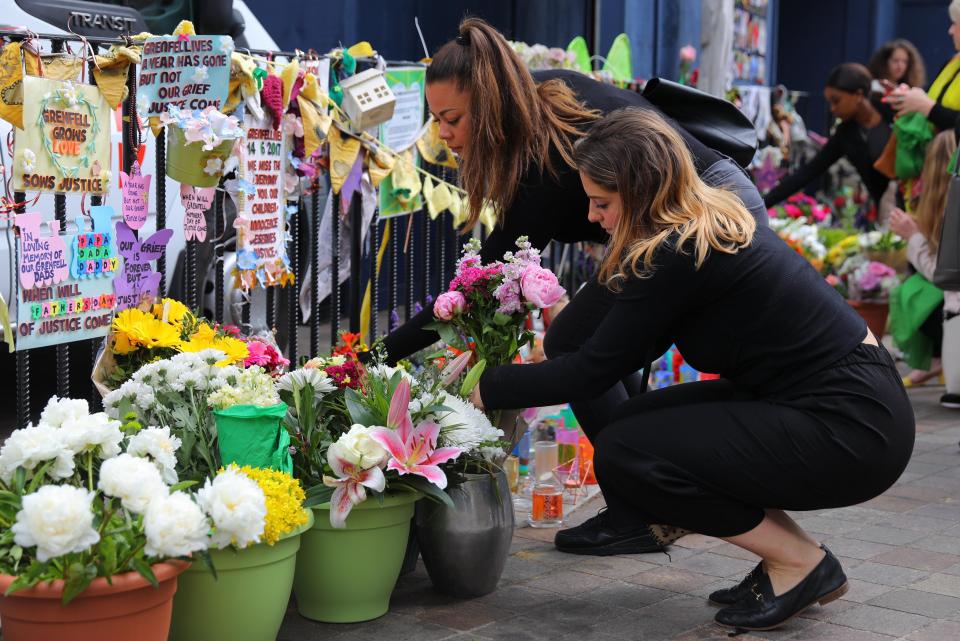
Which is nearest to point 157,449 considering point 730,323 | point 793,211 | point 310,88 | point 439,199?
point 730,323

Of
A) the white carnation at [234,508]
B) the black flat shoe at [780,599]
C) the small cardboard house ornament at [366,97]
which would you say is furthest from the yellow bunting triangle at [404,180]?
the white carnation at [234,508]

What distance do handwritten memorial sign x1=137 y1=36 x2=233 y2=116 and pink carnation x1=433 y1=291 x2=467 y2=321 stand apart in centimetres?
89

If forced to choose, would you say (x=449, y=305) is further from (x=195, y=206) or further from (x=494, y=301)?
(x=195, y=206)

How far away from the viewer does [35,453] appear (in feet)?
8.41

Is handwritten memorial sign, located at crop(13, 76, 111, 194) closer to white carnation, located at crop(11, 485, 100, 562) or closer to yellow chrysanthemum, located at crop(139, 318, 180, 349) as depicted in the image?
yellow chrysanthemum, located at crop(139, 318, 180, 349)

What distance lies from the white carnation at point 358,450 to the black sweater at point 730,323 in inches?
20.0

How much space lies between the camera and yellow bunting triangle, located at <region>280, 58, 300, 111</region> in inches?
159

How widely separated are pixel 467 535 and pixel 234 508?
946 mm

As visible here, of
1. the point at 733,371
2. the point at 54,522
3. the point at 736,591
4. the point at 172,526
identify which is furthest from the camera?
the point at 736,591

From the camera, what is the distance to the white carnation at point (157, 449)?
2730 millimetres

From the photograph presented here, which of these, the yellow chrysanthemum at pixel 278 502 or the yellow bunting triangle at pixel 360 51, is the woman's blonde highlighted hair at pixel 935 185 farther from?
the yellow chrysanthemum at pixel 278 502

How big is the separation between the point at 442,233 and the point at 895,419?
109 inches

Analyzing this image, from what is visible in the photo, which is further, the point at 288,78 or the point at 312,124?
the point at 312,124

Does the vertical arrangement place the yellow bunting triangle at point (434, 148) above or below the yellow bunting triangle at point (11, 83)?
below
